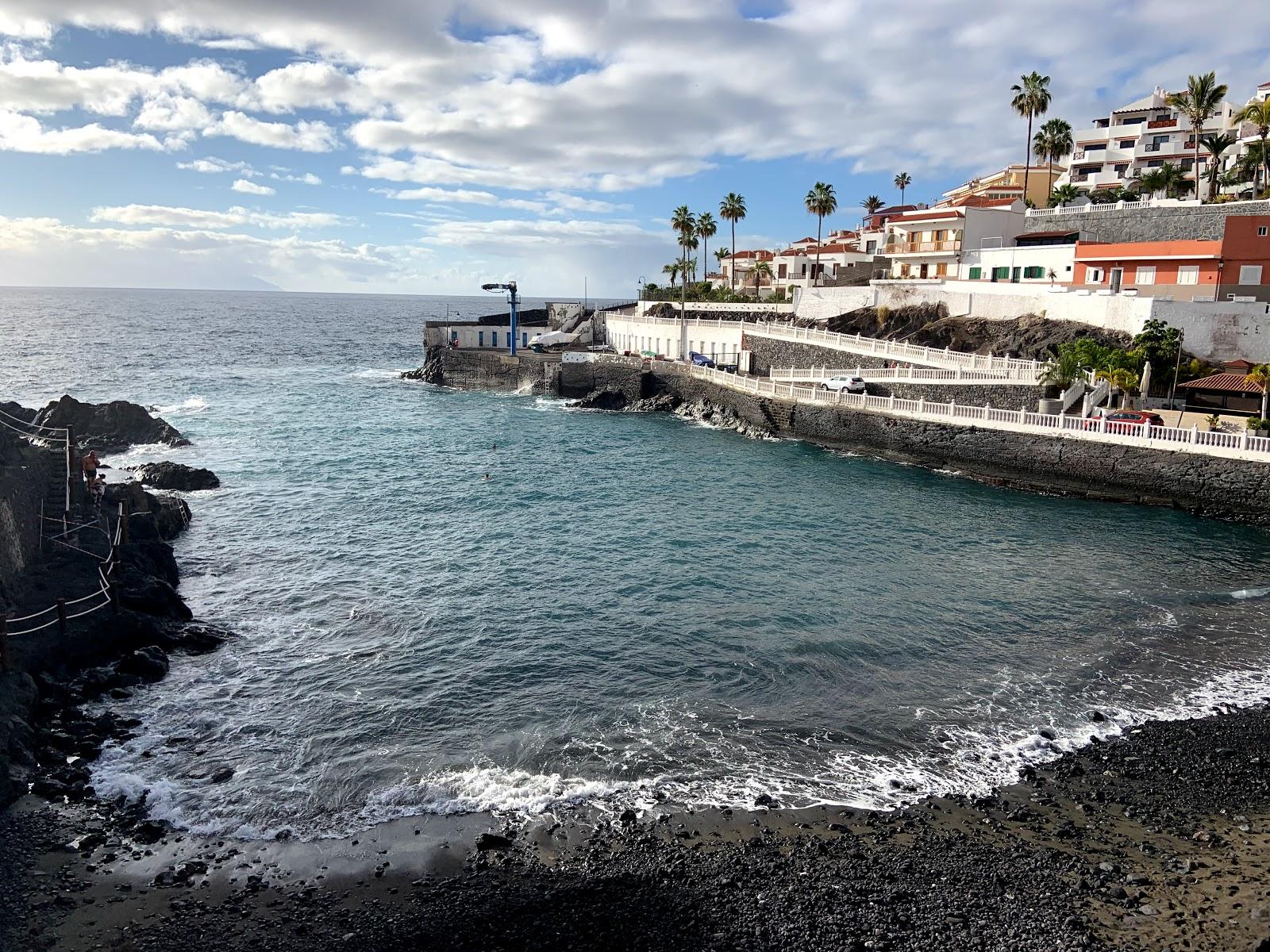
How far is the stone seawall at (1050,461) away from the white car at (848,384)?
1.96m

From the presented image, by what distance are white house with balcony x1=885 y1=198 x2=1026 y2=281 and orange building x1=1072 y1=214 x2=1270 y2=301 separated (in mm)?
14067

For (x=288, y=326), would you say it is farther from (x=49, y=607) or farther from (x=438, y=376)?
(x=49, y=607)

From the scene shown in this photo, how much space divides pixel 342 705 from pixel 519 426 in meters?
38.4

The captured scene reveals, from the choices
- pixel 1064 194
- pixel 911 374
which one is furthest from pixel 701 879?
pixel 1064 194

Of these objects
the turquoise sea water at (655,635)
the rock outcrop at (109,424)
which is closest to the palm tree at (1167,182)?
the turquoise sea water at (655,635)

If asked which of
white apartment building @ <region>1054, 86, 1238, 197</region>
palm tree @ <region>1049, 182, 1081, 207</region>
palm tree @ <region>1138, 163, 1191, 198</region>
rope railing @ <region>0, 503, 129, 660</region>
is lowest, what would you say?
rope railing @ <region>0, 503, 129, 660</region>

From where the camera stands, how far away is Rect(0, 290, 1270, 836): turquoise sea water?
51.8ft

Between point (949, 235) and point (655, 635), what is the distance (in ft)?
Answer: 175

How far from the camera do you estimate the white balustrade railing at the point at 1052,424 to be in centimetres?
3234

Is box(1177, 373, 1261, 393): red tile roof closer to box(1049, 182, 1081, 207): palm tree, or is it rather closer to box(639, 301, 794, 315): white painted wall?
box(1049, 182, 1081, 207): palm tree

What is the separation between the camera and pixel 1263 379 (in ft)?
113

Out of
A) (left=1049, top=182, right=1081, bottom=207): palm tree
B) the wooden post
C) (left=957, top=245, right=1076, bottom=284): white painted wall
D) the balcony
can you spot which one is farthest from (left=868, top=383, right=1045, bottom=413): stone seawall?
the wooden post

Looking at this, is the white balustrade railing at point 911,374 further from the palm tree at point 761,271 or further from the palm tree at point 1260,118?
the palm tree at point 761,271

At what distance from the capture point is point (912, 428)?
42.7 metres
